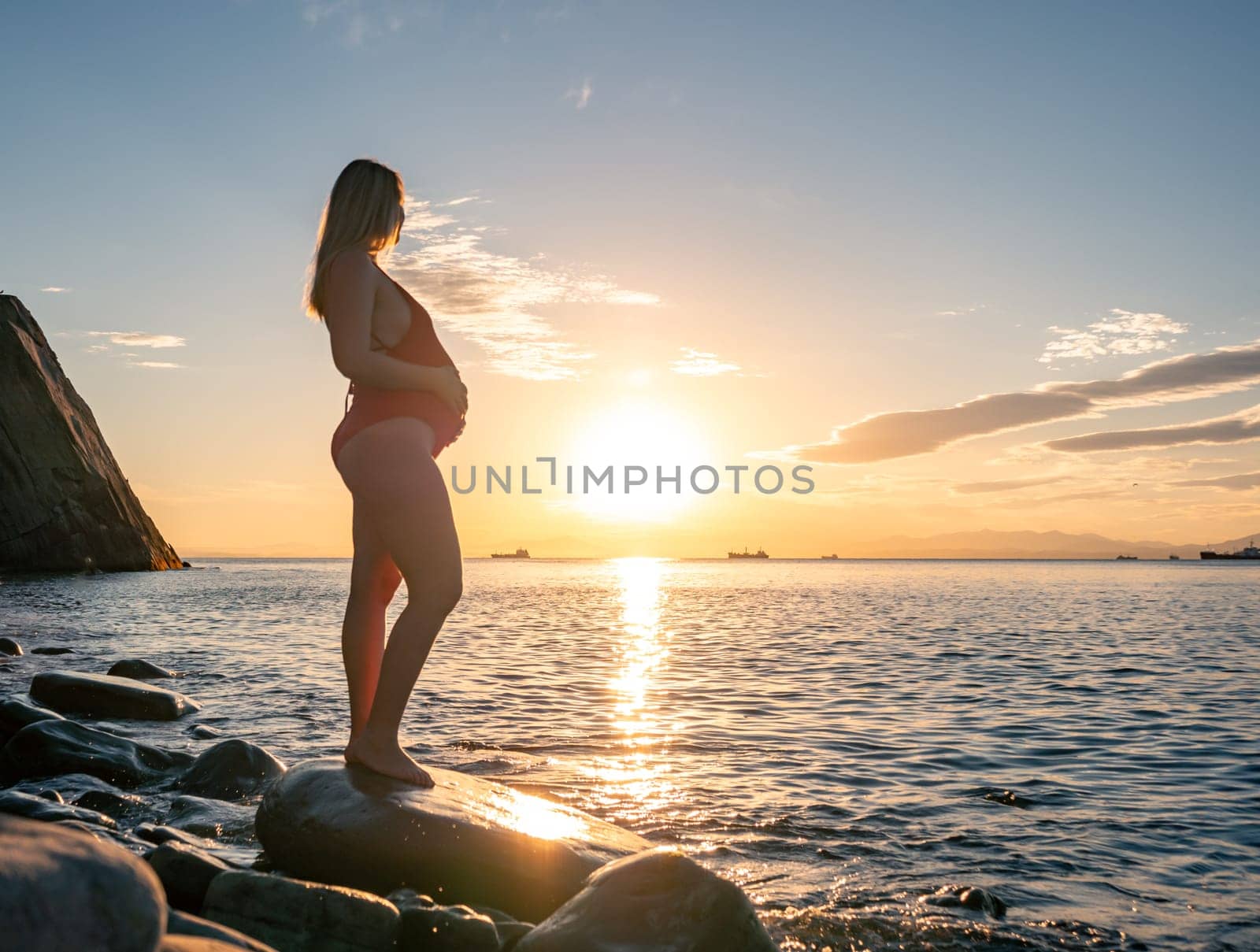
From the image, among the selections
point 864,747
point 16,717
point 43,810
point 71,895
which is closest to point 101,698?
point 16,717

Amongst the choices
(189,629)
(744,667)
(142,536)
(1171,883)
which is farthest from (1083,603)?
(142,536)

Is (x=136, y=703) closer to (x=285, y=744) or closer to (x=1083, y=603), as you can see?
(x=285, y=744)

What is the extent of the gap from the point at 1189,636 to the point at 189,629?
20.3m

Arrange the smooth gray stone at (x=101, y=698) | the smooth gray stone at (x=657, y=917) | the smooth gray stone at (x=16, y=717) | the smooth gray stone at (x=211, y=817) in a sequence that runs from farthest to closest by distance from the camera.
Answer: the smooth gray stone at (x=101, y=698), the smooth gray stone at (x=16, y=717), the smooth gray stone at (x=211, y=817), the smooth gray stone at (x=657, y=917)

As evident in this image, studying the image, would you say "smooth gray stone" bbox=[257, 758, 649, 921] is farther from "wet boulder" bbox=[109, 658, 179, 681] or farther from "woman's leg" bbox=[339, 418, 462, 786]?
"wet boulder" bbox=[109, 658, 179, 681]

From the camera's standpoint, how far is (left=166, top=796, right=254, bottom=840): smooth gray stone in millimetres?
4723

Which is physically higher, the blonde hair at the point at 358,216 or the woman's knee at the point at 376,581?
the blonde hair at the point at 358,216

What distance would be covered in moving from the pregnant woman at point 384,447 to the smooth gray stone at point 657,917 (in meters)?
1.18

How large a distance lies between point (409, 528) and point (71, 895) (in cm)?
206

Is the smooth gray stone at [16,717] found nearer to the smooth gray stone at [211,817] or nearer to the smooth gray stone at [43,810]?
the smooth gray stone at [211,817]

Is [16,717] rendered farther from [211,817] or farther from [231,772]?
[211,817]

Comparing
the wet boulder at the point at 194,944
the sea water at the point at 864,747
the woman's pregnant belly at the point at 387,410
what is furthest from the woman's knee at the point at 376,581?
the sea water at the point at 864,747

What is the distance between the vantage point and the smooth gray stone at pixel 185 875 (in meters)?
3.42

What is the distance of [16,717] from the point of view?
6.37 metres
